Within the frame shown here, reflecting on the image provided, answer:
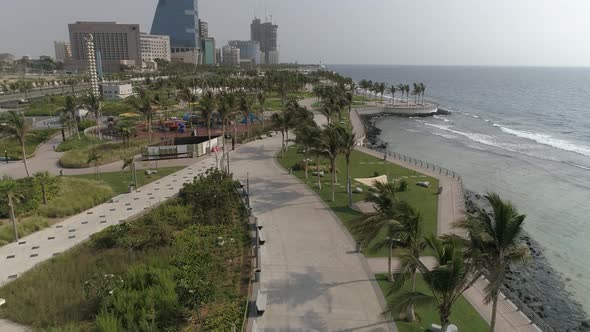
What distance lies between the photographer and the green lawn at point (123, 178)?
108ft

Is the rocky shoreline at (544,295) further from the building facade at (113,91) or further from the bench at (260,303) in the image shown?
the building facade at (113,91)

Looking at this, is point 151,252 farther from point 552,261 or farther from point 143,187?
point 552,261

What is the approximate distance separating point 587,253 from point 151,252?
27.1m

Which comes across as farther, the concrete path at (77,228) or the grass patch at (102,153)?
the grass patch at (102,153)

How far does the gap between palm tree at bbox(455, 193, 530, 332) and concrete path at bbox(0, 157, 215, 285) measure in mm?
19672

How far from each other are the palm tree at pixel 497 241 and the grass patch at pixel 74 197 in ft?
81.1

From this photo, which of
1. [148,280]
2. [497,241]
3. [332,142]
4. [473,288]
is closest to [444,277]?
[497,241]

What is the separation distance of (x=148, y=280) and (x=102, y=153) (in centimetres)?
3002

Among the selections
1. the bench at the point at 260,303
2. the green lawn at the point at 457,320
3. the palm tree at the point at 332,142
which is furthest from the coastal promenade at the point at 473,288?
the palm tree at the point at 332,142

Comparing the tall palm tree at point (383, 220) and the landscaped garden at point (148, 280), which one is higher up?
the tall palm tree at point (383, 220)

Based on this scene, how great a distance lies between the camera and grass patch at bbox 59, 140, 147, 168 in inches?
1561

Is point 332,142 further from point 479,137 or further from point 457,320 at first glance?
point 479,137

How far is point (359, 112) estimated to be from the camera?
295 ft

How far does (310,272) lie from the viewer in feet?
63.8
